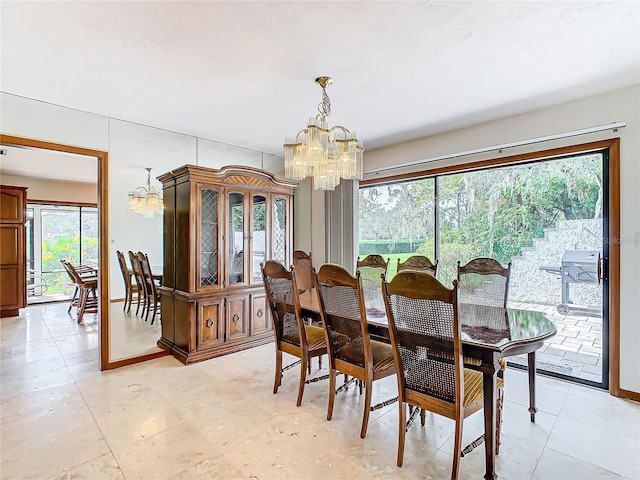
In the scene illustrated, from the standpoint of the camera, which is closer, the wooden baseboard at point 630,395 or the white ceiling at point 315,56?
the white ceiling at point 315,56

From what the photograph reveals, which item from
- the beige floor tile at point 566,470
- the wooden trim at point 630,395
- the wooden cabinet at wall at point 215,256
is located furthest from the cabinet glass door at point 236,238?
the wooden trim at point 630,395

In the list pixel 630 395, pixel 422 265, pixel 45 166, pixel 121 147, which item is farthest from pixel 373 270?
pixel 45 166

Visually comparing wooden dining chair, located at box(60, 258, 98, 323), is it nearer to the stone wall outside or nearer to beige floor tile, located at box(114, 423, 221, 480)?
beige floor tile, located at box(114, 423, 221, 480)

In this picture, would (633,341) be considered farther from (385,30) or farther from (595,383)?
(385,30)

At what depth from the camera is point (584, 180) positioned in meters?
3.14

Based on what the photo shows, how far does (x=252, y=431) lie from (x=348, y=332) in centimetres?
95

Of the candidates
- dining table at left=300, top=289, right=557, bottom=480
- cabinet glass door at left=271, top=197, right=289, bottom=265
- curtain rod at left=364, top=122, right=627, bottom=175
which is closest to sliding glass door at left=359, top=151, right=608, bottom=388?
curtain rod at left=364, top=122, right=627, bottom=175

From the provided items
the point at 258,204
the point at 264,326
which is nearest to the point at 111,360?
the point at 264,326

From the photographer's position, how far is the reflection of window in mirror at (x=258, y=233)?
416 centimetres

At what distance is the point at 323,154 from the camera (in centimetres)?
249

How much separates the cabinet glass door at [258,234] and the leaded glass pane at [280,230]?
159 mm

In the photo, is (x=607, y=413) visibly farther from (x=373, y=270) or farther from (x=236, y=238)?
(x=236, y=238)

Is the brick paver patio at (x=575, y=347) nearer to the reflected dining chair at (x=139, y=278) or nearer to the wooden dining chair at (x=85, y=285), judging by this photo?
the reflected dining chair at (x=139, y=278)

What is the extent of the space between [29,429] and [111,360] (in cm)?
115
